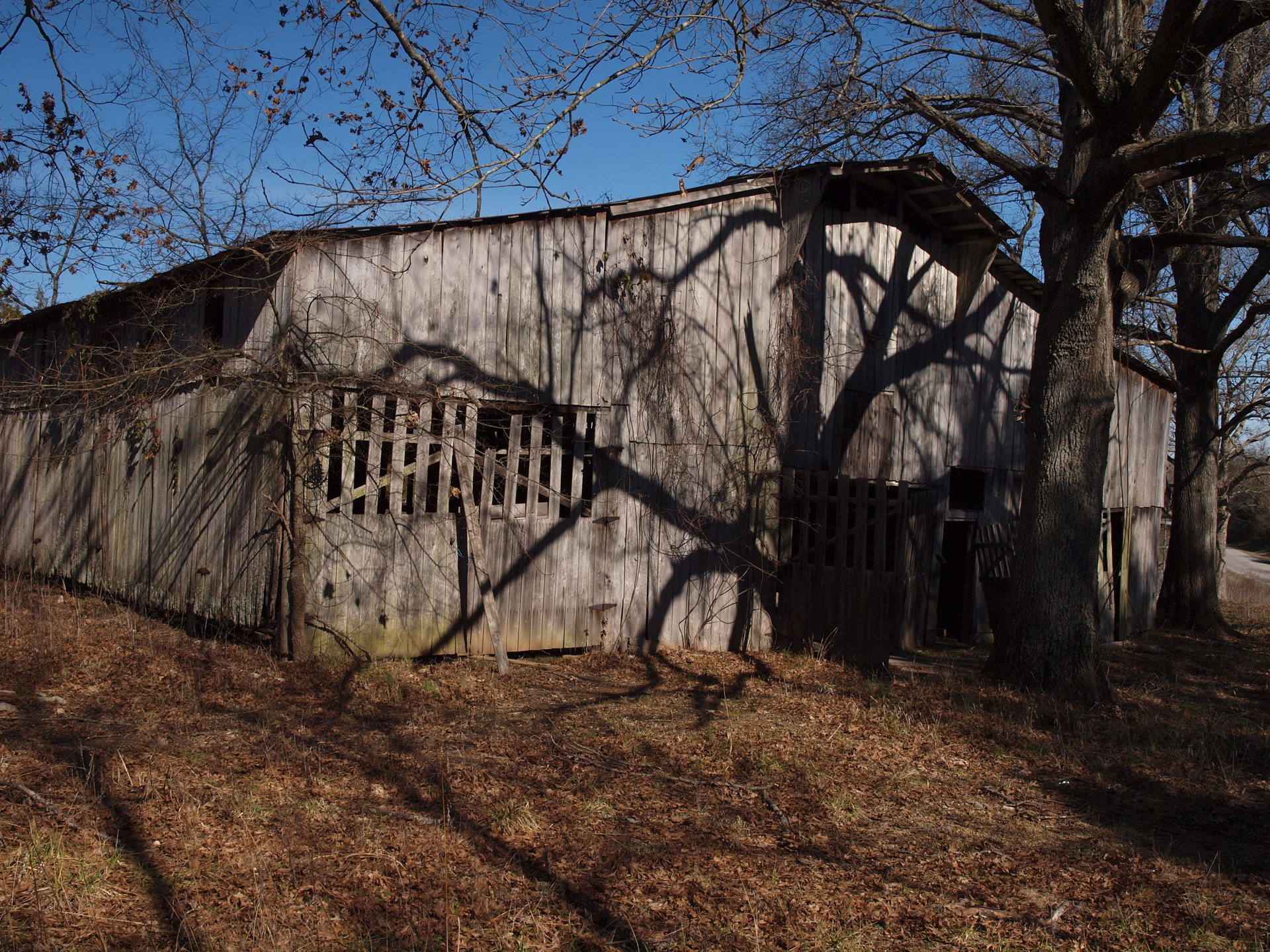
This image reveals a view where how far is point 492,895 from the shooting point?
13.4 feet

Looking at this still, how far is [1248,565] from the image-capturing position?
43.1 m

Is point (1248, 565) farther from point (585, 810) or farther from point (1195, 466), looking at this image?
point (585, 810)

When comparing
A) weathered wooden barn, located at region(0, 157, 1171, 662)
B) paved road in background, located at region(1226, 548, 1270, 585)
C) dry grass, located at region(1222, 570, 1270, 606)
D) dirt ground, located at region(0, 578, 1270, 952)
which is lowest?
dirt ground, located at region(0, 578, 1270, 952)

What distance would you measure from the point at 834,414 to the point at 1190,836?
22.0 ft

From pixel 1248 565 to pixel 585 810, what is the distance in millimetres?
48796

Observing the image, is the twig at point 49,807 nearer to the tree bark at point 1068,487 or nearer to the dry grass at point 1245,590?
the tree bark at point 1068,487

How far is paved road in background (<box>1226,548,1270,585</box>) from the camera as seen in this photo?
122ft

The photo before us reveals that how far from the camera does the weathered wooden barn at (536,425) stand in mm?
8125

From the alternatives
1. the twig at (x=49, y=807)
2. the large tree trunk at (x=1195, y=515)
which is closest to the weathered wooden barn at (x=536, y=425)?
the twig at (x=49, y=807)

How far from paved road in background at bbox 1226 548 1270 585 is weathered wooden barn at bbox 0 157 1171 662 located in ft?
103

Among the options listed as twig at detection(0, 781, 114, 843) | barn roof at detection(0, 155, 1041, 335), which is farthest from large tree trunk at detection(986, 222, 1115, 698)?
twig at detection(0, 781, 114, 843)

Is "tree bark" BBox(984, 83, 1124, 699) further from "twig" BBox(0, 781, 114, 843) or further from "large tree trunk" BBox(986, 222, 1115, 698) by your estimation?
"twig" BBox(0, 781, 114, 843)

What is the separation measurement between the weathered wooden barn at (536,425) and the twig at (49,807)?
10.5ft

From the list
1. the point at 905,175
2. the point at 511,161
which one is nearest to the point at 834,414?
the point at 905,175
